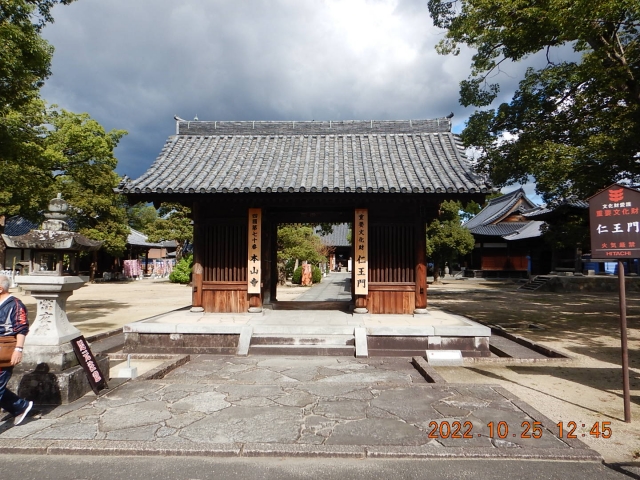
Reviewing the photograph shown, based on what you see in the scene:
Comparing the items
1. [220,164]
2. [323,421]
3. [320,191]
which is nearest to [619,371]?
[323,421]

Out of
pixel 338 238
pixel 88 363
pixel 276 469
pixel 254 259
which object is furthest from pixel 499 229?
pixel 276 469

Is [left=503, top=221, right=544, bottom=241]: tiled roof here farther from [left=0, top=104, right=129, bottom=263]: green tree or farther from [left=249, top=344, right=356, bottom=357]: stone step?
[left=0, top=104, right=129, bottom=263]: green tree

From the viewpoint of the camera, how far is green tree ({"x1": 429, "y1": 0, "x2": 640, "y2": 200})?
10.2 metres

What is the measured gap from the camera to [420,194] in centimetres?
885

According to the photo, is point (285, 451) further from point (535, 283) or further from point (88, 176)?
point (88, 176)

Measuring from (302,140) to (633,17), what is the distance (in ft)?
30.8

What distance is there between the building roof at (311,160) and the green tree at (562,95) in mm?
3431

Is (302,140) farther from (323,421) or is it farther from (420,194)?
(323,421)

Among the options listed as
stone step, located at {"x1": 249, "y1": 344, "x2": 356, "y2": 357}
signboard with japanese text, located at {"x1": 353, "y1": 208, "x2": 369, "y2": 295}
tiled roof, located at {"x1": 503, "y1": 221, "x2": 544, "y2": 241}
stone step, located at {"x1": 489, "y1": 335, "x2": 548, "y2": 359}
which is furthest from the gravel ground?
tiled roof, located at {"x1": 503, "y1": 221, "x2": 544, "y2": 241}

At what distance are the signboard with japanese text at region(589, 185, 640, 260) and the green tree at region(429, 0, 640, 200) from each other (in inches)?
246

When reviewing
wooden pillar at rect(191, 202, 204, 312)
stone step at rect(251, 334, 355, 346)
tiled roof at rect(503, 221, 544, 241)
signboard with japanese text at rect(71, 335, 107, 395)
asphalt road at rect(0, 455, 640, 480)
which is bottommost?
asphalt road at rect(0, 455, 640, 480)

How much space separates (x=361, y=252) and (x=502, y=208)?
39.5 m

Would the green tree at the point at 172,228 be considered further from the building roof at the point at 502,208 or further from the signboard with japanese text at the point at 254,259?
the building roof at the point at 502,208

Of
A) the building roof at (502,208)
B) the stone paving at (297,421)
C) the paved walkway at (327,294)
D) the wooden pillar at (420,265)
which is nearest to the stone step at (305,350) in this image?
the stone paving at (297,421)
